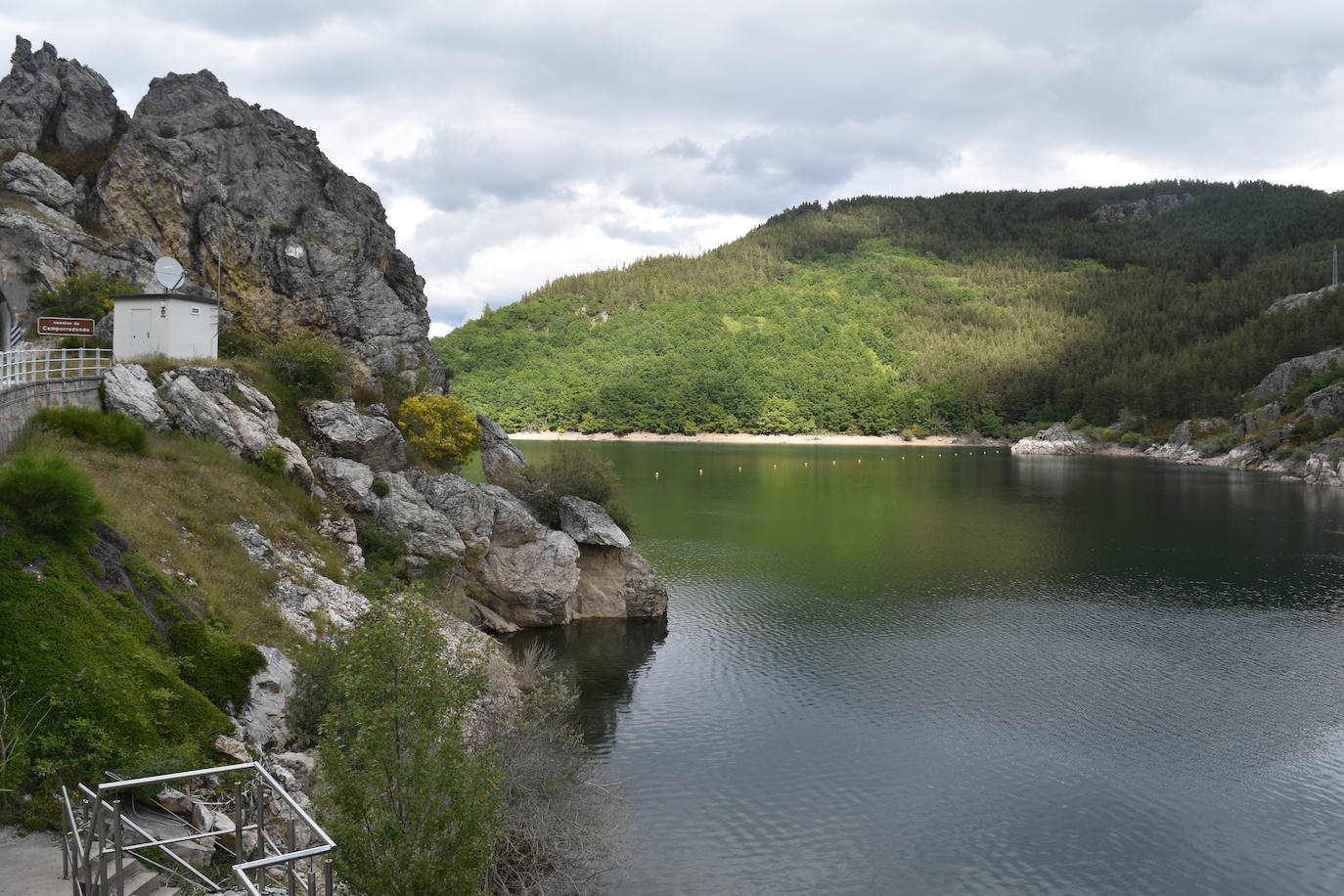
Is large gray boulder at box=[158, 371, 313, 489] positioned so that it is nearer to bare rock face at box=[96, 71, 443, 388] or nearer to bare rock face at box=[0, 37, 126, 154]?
bare rock face at box=[96, 71, 443, 388]

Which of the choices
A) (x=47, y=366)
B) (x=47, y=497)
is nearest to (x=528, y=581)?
(x=47, y=366)

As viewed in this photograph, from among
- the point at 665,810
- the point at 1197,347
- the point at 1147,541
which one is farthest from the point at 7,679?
the point at 1197,347

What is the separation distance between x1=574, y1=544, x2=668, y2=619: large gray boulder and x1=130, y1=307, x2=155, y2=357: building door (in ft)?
68.5

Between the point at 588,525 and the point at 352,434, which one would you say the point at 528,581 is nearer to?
the point at 588,525

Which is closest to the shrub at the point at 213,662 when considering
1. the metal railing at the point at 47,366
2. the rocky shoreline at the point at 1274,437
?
the metal railing at the point at 47,366

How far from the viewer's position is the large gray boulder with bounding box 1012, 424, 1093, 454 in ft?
543

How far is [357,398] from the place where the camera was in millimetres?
47312

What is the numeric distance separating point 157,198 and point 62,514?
42003 millimetres

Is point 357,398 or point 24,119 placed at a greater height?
point 24,119

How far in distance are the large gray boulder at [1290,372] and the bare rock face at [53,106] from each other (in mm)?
153850

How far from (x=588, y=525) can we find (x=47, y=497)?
26.7 m

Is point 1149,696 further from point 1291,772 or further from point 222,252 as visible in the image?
point 222,252

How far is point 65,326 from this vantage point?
36.8 m

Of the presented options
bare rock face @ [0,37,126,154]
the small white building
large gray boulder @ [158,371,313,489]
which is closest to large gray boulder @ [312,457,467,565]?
large gray boulder @ [158,371,313,489]
